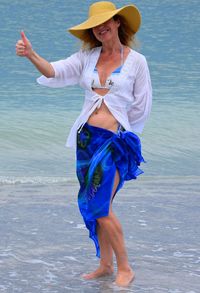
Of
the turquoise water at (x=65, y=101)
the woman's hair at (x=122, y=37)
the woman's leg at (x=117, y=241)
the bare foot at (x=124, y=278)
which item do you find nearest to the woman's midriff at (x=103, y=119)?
the woman's leg at (x=117, y=241)

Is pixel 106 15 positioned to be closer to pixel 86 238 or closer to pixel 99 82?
pixel 99 82

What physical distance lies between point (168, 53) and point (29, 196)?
10085mm

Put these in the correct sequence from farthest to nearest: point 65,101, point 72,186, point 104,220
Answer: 1. point 65,101
2. point 72,186
3. point 104,220

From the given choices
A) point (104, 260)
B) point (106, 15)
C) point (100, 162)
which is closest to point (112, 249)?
point (104, 260)

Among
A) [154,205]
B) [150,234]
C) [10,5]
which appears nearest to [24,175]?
[154,205]

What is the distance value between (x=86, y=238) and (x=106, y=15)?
1.75 meters

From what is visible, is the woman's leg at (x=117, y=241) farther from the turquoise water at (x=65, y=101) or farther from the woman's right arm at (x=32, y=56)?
the turquoise water at (x=65, y=101)

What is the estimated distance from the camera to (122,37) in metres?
5.43

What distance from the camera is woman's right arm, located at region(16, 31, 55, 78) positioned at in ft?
16.8

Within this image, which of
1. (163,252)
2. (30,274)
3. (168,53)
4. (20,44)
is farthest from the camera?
(168,53)

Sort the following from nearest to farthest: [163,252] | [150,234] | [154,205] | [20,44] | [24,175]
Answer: [20,44] → [163,252] → [150,234] → [154,205] → [24,175]

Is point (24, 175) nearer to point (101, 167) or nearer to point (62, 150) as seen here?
point (62, 150)

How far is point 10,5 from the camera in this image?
79.6ft

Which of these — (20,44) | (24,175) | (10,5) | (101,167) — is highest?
(20,44)
